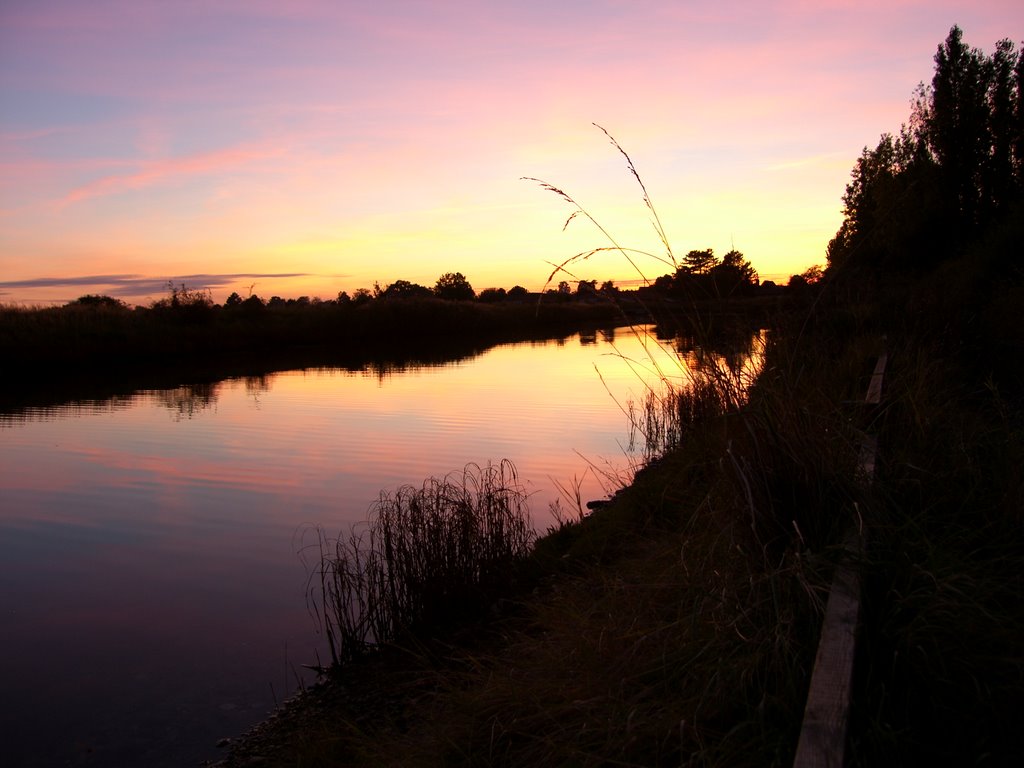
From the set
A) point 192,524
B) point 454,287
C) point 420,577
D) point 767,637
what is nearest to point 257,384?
point 192,524

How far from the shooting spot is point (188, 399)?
779 inches

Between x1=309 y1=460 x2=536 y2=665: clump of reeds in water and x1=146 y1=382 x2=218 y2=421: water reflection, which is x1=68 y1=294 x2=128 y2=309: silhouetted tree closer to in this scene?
x1=146 y1=382 x2=218 y2=421: water reflection

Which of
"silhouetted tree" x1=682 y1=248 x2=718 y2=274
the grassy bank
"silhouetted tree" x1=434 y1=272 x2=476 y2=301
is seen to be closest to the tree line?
the grassy bank

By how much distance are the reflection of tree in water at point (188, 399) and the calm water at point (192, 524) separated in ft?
0.47

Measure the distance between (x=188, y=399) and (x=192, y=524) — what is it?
40.0 feet

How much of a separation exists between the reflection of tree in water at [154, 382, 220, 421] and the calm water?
0.14m

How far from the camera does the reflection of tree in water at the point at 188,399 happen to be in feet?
57.8

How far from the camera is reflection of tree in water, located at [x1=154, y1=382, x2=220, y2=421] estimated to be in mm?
17625

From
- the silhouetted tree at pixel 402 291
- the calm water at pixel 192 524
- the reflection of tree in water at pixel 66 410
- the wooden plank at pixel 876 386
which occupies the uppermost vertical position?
the silhouetted tree at pixel 402 291

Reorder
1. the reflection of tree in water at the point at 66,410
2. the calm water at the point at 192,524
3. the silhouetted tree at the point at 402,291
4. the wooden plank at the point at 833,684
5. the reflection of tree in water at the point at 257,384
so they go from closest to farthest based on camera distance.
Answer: the wooden plank at the point at 833,684, the calm water at the point at 192,524, the reflection of tree in water at the point at 66,410, the reflection of tree in water at the point at 257,384, the silhouetted tree at the point at 402,291

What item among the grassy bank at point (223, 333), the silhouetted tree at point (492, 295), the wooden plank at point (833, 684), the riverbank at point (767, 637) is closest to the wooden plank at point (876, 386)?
the riverbank at point (767, 637)

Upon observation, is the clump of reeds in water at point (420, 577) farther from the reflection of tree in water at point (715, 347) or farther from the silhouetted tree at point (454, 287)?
the silhouetted tree at point (454, 287)

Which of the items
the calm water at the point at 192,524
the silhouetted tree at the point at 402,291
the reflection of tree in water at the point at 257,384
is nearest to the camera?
the calm water at the point at 192,524

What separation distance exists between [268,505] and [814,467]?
7817 millimetres
